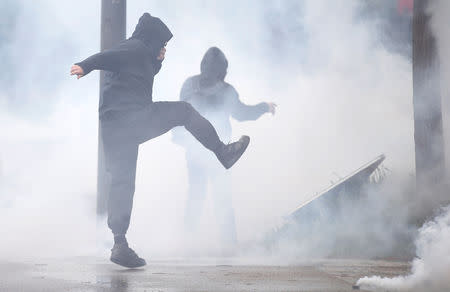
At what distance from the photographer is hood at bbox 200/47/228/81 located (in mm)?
7922

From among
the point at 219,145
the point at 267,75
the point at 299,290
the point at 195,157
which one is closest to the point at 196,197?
the point at 195,157

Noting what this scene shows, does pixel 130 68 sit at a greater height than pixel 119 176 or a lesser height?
Result: greater

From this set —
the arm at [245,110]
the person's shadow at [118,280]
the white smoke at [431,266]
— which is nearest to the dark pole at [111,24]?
the arm at [245,110]

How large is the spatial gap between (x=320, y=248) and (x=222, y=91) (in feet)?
7.49

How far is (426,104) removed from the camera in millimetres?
6480

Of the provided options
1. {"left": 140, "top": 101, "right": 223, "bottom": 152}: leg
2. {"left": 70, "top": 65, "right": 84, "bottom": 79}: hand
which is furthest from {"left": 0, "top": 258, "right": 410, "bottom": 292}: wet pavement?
{"left": 70, "top": 65, "right": 84, "bottom": 79}: hand

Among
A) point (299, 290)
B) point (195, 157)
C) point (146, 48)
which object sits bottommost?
point (299, 290)

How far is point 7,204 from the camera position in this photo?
10.0 metres

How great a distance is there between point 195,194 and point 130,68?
278 centimetres

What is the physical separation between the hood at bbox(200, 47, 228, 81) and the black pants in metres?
2.43

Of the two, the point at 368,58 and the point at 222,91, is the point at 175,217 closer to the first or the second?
the point at 222,91

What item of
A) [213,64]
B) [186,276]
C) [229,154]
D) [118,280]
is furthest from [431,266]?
[213,64]

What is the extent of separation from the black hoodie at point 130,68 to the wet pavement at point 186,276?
135 cm

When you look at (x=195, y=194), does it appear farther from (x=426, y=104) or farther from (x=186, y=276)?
(x=186, y=276)
